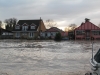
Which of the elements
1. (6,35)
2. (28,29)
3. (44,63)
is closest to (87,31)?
(28,29)

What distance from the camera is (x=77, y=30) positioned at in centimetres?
6844

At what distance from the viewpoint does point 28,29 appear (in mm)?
77875

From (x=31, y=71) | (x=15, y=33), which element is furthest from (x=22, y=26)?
(x=31, y=71)

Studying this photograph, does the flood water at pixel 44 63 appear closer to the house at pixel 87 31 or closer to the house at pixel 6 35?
the house at pixel 87 31

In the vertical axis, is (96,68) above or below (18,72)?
above

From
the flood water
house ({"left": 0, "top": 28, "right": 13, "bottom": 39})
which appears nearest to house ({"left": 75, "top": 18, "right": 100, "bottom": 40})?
house ({"left": 0, "top": 28, "right": 13, "bottom": 39})

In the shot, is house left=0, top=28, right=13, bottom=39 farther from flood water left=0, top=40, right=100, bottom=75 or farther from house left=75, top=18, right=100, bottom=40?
flood water left=0, top=40, right=100, bottom=75

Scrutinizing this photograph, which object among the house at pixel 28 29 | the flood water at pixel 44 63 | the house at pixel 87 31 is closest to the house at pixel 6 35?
the house at pixel 28 29

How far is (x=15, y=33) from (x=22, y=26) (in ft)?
11.4

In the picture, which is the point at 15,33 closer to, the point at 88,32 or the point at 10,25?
the point at 88,32

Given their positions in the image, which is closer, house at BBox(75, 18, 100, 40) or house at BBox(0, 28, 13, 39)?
house at BBox(75, 18, 100, 40)

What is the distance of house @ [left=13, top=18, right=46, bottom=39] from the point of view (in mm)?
76006

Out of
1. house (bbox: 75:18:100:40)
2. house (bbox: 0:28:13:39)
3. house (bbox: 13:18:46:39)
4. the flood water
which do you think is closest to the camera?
the flood water

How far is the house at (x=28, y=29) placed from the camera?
7601 centimetres
